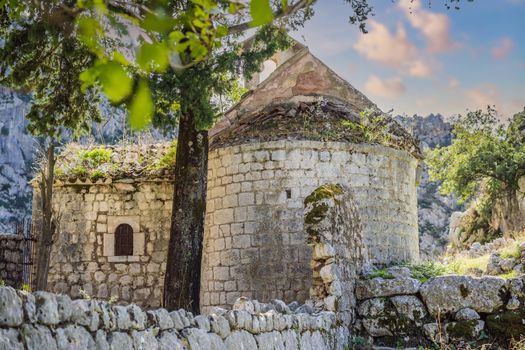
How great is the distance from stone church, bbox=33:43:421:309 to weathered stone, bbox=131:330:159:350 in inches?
308

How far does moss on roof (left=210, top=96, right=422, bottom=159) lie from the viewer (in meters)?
13.0

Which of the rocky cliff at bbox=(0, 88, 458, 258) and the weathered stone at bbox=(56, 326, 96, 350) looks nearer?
the weathered stone at bbox=(56, 326, 96, 350)

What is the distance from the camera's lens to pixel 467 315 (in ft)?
30.7

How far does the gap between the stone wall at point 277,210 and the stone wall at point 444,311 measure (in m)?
2.58

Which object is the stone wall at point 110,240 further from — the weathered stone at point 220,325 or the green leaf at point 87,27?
the green leaf at point 87,27

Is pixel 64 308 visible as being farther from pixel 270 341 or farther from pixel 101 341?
pixel 270 341

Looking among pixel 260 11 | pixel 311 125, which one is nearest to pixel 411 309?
pixel 311 125

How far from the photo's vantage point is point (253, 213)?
12.6 metres

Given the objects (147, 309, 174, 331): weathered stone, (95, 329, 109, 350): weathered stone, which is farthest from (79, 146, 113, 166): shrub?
(95, 329, 109, 350): weathered stone

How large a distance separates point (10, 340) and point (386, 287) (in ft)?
23.5

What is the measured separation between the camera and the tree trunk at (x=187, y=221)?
37.8 ft

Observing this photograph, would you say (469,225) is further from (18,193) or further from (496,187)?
(18,193)

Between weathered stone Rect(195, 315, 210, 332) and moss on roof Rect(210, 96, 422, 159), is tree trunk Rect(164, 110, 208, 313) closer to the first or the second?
moss on roof Rect(210, 96, 422, 159)

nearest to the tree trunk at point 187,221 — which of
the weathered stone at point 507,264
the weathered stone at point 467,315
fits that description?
the weathered stone at point 467,315
